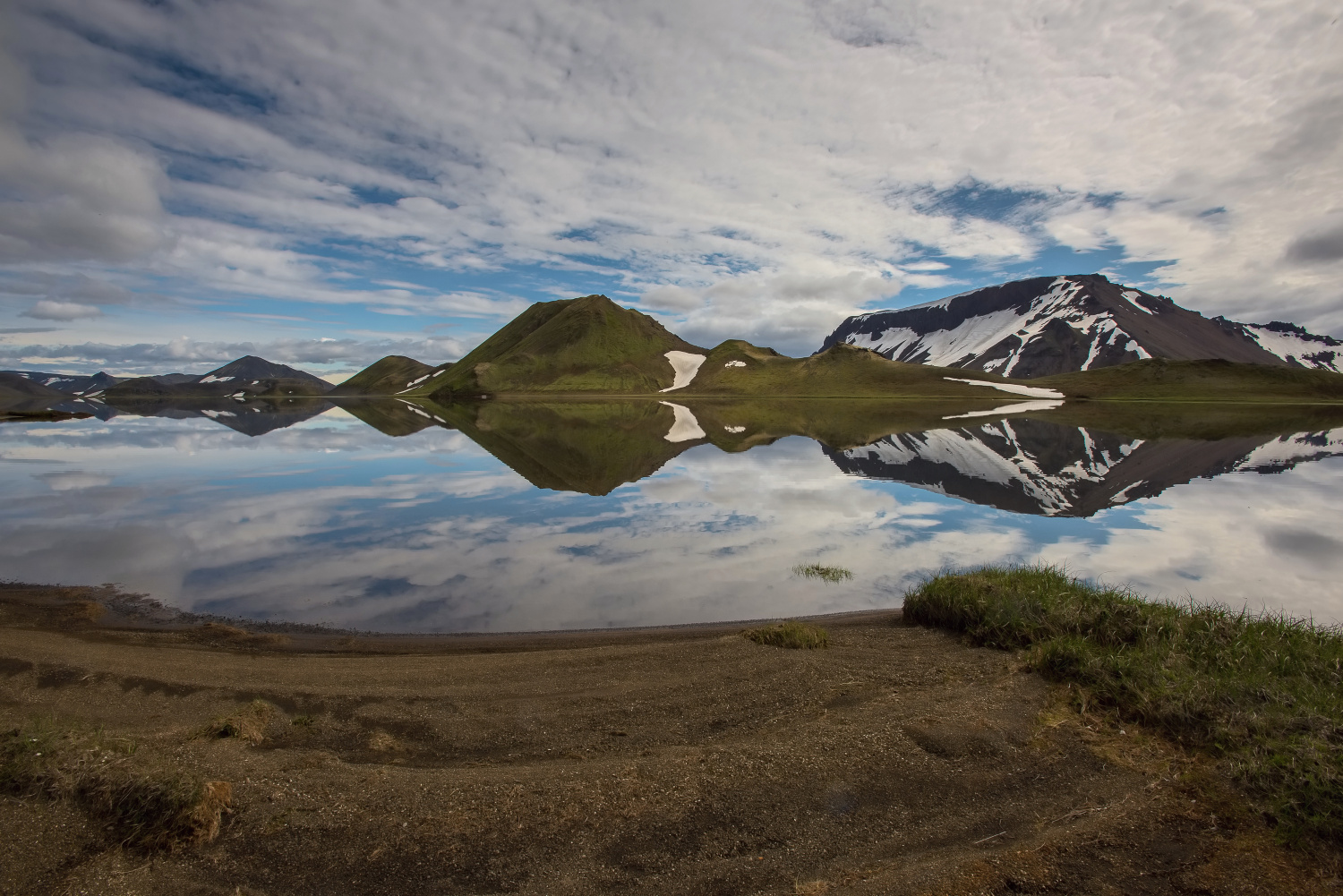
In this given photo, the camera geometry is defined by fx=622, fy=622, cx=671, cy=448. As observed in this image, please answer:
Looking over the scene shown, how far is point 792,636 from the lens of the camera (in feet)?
35.2

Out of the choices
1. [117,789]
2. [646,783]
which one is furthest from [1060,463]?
[117,789]

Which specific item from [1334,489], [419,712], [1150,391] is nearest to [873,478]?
[1334,489]

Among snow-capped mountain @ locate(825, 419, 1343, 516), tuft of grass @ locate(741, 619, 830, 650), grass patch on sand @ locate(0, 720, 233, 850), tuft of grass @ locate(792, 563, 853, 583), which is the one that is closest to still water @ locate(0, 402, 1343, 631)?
snow-capped mountain @ locate(825, 419, 1343, 516)

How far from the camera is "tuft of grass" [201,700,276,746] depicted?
7.60 metres

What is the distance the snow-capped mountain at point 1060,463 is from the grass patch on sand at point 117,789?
24.5 metres

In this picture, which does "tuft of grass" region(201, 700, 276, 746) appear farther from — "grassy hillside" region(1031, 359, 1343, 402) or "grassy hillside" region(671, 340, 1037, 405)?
"grassy hillside" region(1031, 359, 1343, 402)

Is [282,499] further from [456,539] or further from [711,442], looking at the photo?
[711,442]

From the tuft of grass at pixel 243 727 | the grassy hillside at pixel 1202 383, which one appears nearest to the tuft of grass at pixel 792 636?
the tuft of grass at pixel 243 727

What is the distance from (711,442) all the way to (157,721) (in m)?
44.4

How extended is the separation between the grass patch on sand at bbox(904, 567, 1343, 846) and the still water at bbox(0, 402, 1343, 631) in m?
3.89

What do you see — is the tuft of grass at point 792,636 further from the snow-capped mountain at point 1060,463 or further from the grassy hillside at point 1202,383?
the grassy hillside at point 1202,383

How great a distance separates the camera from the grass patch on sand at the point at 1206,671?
5562 millimetres

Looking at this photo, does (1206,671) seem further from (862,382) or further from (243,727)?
(862,382)

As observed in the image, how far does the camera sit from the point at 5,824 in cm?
521
